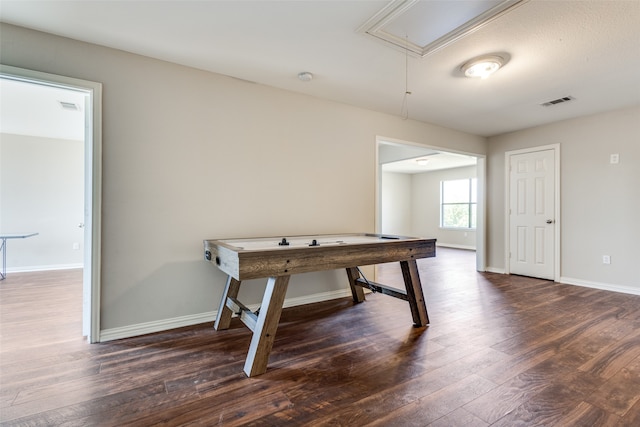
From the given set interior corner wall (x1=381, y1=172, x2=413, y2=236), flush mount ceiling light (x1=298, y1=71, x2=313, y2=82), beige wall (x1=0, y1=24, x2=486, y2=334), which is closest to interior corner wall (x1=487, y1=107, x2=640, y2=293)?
beige wall (x1=0, y1=24, x2=486, y2=334)

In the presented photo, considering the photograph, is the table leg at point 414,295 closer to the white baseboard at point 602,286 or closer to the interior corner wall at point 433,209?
the white baseboard at point 602,286

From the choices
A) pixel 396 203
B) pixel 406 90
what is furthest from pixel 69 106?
pixel 396 203

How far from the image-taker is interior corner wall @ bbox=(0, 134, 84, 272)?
505 centimetres

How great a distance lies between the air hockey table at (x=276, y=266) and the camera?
6.25 ft

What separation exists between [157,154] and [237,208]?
849mm

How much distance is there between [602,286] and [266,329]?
470 cm

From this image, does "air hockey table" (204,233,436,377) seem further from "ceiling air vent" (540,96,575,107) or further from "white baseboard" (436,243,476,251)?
"white baseboard" (436,243,476,251)

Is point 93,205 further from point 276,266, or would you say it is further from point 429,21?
point 429,21

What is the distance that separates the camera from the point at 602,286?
13.4 ft

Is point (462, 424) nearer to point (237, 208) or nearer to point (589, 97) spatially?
point (237, 208)

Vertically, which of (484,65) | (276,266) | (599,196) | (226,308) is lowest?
(226,308)

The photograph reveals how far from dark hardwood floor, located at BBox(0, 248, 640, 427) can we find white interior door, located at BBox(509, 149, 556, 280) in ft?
5.04

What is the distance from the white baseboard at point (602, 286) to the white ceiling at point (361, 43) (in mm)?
2369

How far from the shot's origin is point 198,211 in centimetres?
281
